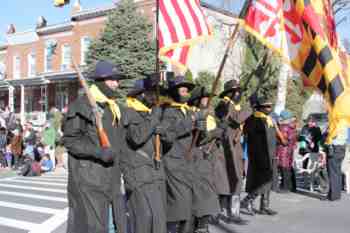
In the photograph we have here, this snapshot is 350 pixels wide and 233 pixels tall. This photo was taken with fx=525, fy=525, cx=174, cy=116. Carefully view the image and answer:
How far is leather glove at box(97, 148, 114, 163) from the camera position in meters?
4.78

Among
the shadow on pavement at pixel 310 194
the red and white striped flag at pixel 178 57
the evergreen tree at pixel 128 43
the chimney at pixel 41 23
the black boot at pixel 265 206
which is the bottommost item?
the shadow on pavement at pixel 310 194

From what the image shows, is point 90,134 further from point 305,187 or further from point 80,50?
point 80,50

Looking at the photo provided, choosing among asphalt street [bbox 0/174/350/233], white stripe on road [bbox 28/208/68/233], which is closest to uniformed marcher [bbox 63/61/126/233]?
asphalt street [bbox 0/174/350/233]

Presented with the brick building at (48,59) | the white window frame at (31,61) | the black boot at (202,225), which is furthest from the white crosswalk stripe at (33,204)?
the white window frame at (31,61)

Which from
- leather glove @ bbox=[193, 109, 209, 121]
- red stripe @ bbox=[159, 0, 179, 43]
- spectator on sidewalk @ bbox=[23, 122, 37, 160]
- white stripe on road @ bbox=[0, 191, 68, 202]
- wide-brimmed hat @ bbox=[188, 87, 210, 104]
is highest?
red stripe @ bbox=[159, 0, 179, 43]

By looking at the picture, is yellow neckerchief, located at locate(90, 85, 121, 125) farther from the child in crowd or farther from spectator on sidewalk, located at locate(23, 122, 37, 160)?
the child in crowd

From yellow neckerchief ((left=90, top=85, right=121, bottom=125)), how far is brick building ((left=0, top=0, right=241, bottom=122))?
85.0 ft

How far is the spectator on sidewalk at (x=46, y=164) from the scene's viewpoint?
1726 cm

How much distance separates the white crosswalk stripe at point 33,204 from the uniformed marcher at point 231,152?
2714 millimetres

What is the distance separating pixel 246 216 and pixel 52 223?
3208 mm

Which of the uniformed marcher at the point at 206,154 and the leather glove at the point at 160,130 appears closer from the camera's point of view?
the leather glove at the point at 160,130

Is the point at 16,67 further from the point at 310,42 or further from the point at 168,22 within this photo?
the point at 310,42

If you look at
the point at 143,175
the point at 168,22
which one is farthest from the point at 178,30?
the point at 143,175

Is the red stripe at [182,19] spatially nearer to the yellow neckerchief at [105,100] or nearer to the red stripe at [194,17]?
the red stripe at [194,17]
